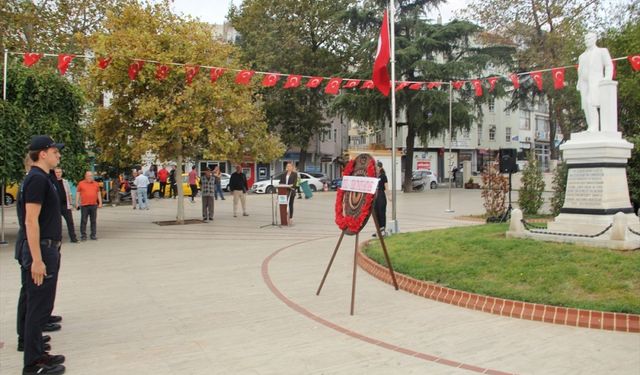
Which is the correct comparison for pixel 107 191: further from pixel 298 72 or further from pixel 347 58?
pixel 347 58

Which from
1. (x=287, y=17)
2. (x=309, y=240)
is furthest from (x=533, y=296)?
(x=287, y=17)

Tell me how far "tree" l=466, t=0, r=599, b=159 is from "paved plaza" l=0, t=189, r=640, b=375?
26.3m

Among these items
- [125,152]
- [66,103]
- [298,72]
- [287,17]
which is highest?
[287,17]

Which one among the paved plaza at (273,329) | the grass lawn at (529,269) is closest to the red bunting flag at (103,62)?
the paved plaza at (273,329)

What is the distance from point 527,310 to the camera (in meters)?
6.13

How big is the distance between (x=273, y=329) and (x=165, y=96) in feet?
39.2

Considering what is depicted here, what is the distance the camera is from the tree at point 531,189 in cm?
1714

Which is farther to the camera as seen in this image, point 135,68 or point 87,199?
point 135,68

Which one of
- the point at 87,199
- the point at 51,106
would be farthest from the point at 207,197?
the point at 51,106

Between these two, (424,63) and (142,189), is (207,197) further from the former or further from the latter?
(424,63)

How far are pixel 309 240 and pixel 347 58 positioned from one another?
31741 mm

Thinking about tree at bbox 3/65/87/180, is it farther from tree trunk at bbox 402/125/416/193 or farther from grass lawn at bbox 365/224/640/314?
tree trunk at bbox 402/125/416/193

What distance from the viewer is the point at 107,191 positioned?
97.6 ft

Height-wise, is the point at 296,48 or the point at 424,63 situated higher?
the point at 296,48
